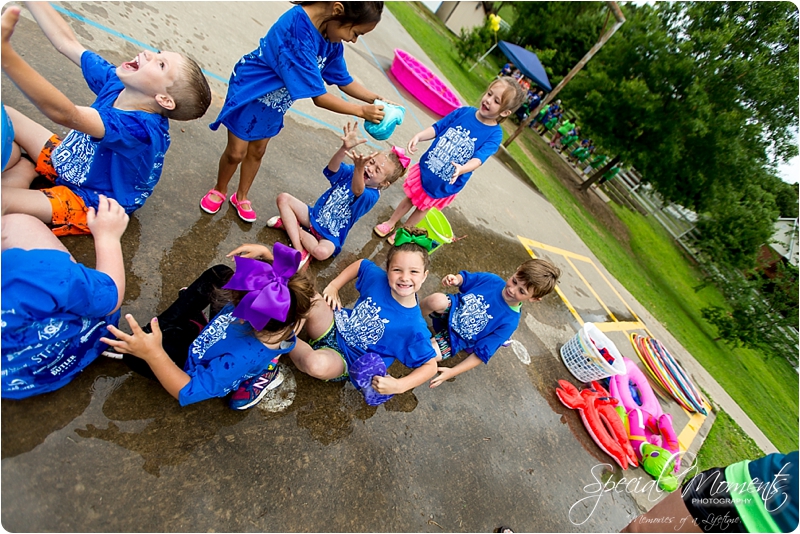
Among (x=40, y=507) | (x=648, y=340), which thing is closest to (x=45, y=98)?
(x=40, y=507)

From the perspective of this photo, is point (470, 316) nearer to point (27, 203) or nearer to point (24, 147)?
point (27, 203)

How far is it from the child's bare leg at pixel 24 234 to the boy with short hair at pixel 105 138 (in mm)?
435

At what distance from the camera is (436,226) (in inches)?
169

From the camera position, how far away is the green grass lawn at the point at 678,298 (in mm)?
7887

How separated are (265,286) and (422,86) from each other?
8.18 metres

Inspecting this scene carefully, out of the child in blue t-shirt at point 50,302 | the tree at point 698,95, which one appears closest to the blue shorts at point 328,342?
the child in blue t-shirt at point 50,302

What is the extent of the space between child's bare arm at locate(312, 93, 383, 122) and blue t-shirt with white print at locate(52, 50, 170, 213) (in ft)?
3.33

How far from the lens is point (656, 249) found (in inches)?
591

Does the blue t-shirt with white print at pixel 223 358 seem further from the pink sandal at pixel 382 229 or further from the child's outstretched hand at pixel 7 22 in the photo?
the pink sandal at pixel 382 229

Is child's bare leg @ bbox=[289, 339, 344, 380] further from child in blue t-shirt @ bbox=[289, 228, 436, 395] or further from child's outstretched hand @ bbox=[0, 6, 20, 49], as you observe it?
child's outstretched hand @ bbox=[0, 6, 20, 49]

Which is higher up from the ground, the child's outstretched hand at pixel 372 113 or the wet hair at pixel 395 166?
the child's outstretched hand at pixel 372 113

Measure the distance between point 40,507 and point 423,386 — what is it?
2.28m

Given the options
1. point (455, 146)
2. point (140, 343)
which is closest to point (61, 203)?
point (140, 343)

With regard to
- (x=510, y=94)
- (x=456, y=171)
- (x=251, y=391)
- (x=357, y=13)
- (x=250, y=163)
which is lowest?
(x=251, y=391)
